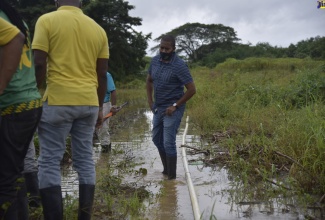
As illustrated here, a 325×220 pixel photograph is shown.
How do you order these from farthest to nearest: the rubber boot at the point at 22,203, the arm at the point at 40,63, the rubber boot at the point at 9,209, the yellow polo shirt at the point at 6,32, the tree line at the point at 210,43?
the tree line at the point at 210,43 → the arm at the point at 40,63 → the rubber boot at the point at 22,203 → the rubber boot at the point at 9,209 → the yellow polo shirt at the point at 6,32

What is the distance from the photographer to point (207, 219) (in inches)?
151

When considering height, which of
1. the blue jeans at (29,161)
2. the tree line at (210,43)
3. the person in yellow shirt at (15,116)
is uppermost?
the tree line at (210,43)

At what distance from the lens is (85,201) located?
350 cm

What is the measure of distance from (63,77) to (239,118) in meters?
6.53

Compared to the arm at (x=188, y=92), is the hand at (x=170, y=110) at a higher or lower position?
lower

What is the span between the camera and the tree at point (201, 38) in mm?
49406

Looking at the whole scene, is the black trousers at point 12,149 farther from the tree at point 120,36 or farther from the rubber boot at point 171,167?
the tree at point 120,36

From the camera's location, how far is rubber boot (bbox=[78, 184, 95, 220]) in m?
3.47

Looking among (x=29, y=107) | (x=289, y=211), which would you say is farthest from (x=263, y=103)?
(x=29, y=107)

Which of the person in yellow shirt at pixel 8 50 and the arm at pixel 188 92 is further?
the arm at pixel 188 92

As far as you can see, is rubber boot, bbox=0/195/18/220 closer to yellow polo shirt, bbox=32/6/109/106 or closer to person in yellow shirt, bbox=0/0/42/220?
person in yellow shirt, bbox=0/0/42/220

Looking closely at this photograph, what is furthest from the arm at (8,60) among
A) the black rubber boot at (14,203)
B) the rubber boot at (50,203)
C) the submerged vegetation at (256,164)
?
the submerged vegetation at (256,164)

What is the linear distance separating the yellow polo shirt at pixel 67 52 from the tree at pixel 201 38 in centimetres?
4599

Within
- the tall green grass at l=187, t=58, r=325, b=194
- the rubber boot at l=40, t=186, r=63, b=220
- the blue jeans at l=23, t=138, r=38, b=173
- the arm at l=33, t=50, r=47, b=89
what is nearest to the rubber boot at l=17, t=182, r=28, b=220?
the rubber boot at l=40, t=186, r=63, b=220
